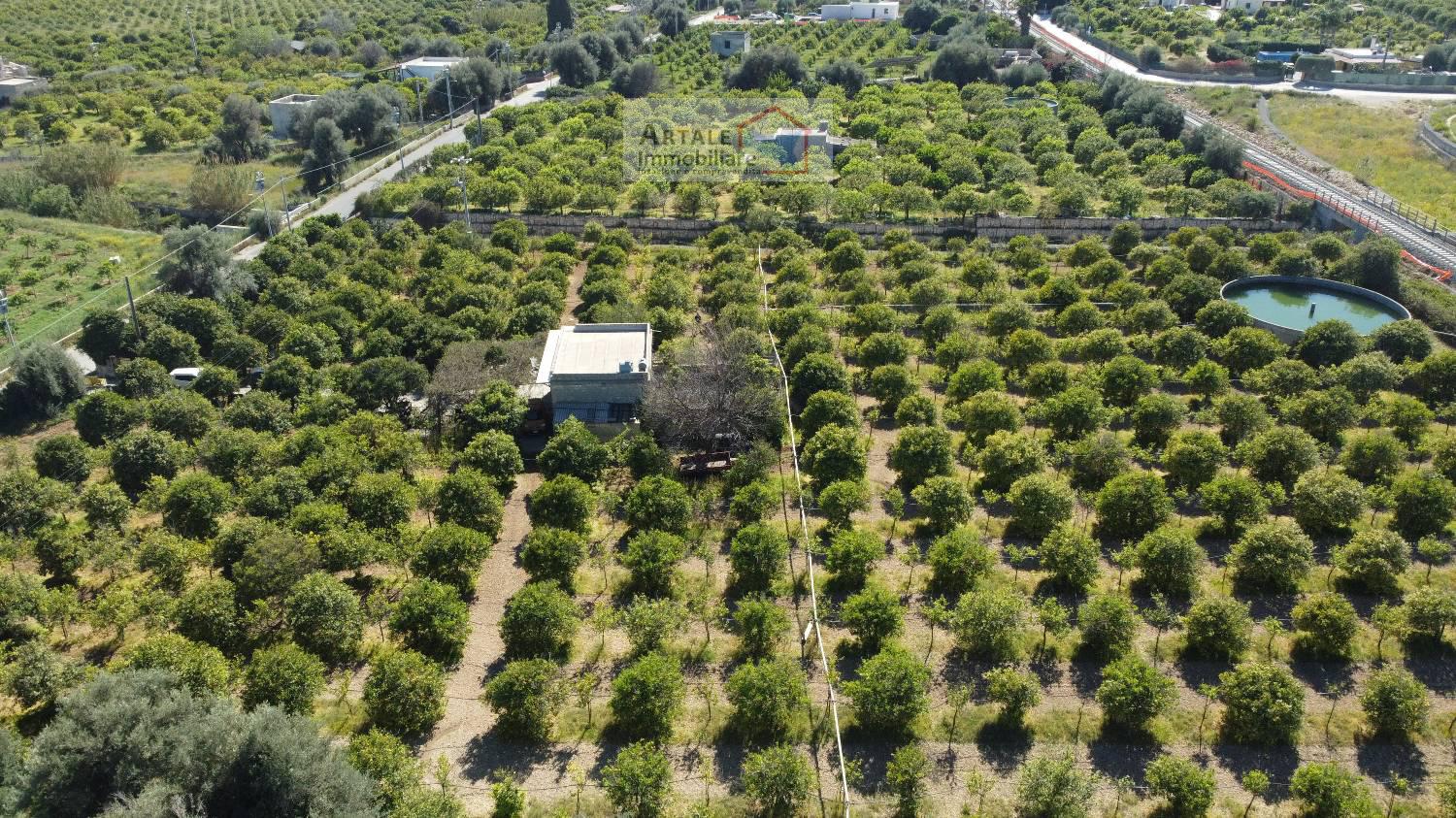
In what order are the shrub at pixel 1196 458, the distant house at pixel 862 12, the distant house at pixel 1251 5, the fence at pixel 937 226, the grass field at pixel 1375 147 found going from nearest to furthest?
the shrub at pixel 1196 458
the fence at pixel 937 226
the grass field at pixel 1375 147
the distant house at pixel 1251 5
the distant house at pixel 862 12

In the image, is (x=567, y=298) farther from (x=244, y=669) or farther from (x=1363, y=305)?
(x=1363, y=305)

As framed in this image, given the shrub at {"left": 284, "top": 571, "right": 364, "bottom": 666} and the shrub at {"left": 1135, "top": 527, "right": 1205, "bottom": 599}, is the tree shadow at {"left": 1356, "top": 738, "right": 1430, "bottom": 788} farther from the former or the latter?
the shrub at {"left": 284, "top": 571, "right": 364, "bottom": 666}

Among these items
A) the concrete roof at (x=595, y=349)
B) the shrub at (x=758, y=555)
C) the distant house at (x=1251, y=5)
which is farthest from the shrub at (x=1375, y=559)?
the distant house at (x=1251, y=5)

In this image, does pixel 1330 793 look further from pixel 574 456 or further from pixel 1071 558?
pixel 574 456

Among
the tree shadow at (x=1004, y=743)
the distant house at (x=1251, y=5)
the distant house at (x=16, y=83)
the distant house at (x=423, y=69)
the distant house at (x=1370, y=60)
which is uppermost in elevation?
the distant house at (x=1251, y=5)

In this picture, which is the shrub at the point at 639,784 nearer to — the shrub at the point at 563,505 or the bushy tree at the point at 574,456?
the shrub at the point at 563,505

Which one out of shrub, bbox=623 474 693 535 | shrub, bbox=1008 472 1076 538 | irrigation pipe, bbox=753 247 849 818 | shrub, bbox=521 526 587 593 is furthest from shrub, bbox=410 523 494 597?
shrub, bbox=1008 472 1076 538
